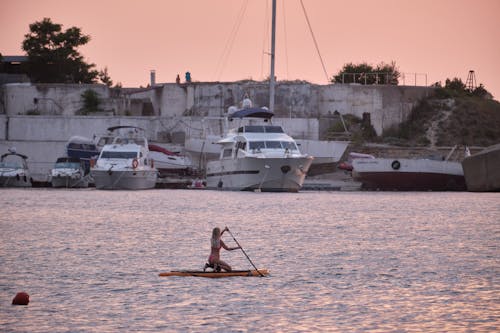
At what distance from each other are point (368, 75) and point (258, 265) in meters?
72.6

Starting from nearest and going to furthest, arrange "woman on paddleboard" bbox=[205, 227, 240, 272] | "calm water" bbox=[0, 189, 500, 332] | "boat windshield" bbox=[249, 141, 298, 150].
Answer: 1. "calm water" bbox=[0, 189, 500, 332]
2. "woman on paddleboard" bbox=[205, 227, 240, 272]
3. "boat windshield" bbox=[249, 141, 298, 150]

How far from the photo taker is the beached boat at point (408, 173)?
6912 centimetres

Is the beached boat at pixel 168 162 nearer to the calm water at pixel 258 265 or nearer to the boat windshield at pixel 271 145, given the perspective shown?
the boat windshield at pixel 271 145

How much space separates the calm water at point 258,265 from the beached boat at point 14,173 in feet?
62.6

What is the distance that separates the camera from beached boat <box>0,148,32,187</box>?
71.6 meters

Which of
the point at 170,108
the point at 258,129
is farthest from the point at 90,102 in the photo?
→ the point at 258,129

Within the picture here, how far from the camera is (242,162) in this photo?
209ft

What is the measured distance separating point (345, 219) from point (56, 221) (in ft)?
35.3

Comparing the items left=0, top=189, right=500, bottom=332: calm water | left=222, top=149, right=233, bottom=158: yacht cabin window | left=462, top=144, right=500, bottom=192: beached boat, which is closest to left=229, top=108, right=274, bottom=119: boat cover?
left=222, top=149, right=233, bottom=158: yacht cabin window

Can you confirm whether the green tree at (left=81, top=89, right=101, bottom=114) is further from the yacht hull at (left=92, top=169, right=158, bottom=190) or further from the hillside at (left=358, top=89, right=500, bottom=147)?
the yacht hull at (left=92, top=169, right=158, bottom=190)

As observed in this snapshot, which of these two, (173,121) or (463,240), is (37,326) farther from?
(173,121)

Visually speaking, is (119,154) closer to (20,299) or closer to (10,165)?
(10,165)

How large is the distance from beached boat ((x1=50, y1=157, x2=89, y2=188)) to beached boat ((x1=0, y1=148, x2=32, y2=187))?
1833 millimetres

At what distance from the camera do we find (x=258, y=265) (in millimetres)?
29656
